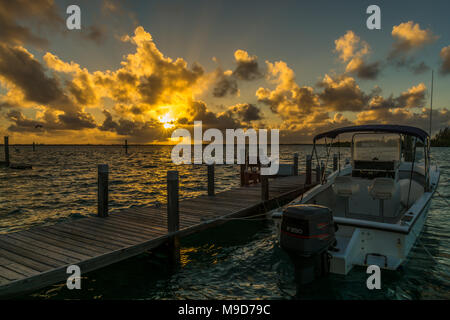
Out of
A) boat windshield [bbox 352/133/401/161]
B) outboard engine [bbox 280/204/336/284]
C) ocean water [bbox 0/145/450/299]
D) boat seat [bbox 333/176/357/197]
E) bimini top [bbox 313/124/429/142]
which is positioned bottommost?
ocean water [bbox 0/145/450/299]

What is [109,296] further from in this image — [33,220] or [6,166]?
[6,166]

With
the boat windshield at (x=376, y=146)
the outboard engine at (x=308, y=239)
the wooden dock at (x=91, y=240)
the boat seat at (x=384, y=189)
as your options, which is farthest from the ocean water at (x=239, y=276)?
the boat windshield at (x=376, y=146)

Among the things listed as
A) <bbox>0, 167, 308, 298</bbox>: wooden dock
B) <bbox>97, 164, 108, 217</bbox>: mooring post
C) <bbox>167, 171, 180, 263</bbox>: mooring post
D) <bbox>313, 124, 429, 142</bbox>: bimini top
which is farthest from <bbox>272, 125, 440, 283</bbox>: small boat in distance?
<bbox>97, 164, 108, 217</bbox>: mooring post

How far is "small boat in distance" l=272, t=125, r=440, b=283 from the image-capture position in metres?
4.71

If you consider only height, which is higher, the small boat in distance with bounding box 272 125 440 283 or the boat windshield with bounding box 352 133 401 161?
the boat windshield with bounding box 352 133 401 161

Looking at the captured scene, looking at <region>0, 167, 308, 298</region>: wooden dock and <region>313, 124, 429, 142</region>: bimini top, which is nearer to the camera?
<region>0, 167, 308, 298</region>: wooden dock

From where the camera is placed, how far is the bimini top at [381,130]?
6.71 m

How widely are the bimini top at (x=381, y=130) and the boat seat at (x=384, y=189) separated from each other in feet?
4.05

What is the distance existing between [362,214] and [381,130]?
2630 millimetres

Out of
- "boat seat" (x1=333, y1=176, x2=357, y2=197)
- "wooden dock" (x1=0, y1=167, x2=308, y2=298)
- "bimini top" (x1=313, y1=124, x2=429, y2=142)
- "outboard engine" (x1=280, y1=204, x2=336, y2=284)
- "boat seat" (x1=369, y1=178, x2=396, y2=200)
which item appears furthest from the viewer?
"boat seat" (x1=333, y1=176, x2=357, y2=197)

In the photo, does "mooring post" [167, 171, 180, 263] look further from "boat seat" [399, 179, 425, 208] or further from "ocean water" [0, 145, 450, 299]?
"boat seat" [399, 179, 425, 208]

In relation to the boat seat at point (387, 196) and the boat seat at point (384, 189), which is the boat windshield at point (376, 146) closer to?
the boat seat at point (387, 196)

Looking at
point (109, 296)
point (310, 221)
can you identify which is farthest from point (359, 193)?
point (109, 296)

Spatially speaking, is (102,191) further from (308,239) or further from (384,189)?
(384,189)
